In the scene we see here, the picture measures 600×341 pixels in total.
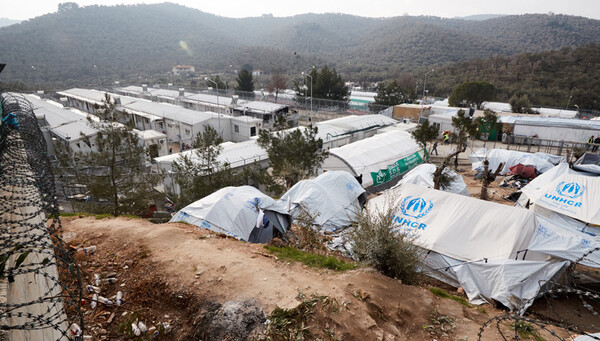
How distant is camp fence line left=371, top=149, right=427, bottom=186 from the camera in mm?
18484

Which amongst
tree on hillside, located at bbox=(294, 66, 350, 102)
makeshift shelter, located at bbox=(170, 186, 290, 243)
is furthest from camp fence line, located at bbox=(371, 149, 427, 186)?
tree on hillside, located at bbox=(294, 66, 350, 102)

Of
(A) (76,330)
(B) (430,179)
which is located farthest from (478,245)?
(A) (76,330)

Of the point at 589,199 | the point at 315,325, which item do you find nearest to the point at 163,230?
the point at 315,325

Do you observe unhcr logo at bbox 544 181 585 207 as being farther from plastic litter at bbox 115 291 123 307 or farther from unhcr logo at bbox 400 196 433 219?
plastic litter at bbox 115 291 123 307

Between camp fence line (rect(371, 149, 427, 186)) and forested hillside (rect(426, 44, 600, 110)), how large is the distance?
38.1 m

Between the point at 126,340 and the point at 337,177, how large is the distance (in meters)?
10.9

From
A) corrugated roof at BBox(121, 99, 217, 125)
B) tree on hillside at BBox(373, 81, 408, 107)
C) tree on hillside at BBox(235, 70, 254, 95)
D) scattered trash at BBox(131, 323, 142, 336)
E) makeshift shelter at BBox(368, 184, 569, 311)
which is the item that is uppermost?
tree on hillside at BBox(235, 70, 254, 95)

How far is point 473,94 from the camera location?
42438 mm

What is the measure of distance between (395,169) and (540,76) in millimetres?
54623

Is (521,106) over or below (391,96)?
below

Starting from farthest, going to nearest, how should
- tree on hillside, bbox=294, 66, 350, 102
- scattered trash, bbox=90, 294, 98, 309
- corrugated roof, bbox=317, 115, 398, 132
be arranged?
tree on hillside, bbox=294, 66, 350, 102, corrugated roof, bbox=317, 115, 398, 132, scattered trash, bbox=90, 294, 98, 309

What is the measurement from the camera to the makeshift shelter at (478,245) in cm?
797

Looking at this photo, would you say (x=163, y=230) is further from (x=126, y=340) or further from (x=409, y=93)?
(x=409, y=93)

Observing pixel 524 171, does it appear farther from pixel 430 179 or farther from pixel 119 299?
pixel 119 299
